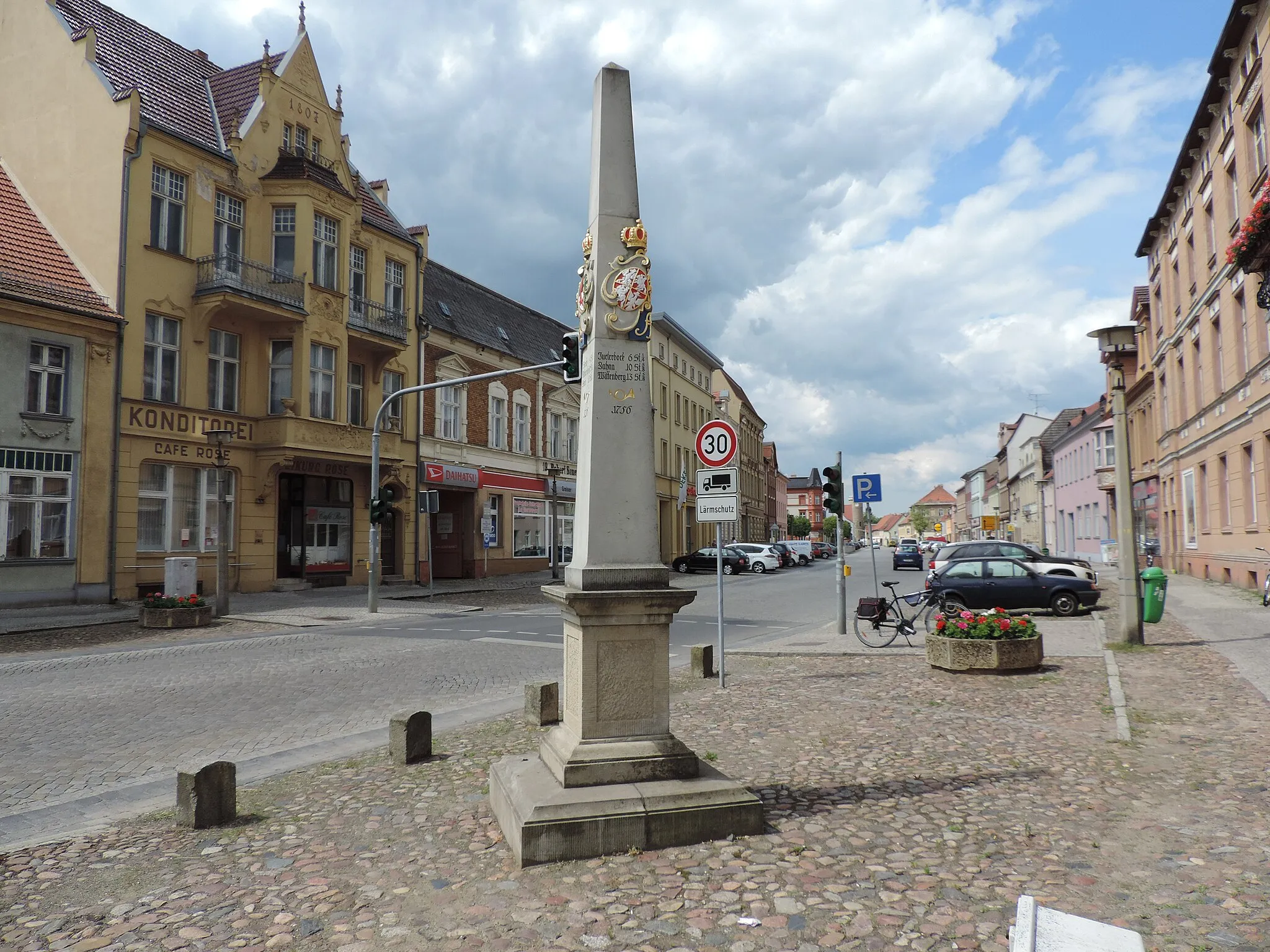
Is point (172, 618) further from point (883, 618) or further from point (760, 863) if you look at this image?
point (760, 863)

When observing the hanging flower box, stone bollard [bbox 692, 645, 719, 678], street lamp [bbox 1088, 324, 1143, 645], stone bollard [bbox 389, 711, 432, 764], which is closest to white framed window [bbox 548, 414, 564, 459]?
the hanging flower box

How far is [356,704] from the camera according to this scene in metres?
8.88

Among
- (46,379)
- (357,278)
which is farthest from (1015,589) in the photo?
(46,379)

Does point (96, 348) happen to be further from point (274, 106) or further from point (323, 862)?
point (323, 862)

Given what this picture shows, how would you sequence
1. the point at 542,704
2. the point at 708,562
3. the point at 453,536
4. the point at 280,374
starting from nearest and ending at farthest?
1. the point at 542,704
2. the point at 280,374
3. the point at 453,536
4. the point at 708,562

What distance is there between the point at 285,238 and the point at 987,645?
70.3ft

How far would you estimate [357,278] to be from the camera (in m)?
27.7

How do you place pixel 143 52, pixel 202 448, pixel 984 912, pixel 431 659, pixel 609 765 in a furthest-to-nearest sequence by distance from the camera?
pixel 143 52
pixel 202 448
pixel 431 659
pixel 609 765
pixel 984 912

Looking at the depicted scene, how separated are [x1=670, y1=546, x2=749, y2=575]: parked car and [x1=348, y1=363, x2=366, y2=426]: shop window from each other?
1968 centimetres

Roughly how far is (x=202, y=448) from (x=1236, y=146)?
25.7 meters

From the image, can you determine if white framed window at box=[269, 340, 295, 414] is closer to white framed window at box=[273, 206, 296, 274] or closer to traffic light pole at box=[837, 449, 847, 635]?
white framed window at box=[273, 206, 296, 274]

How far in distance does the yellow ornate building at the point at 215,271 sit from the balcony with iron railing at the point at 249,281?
49mm

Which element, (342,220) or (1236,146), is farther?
(342,220)

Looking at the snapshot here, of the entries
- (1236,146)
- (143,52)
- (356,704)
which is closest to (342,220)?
(143,52)
